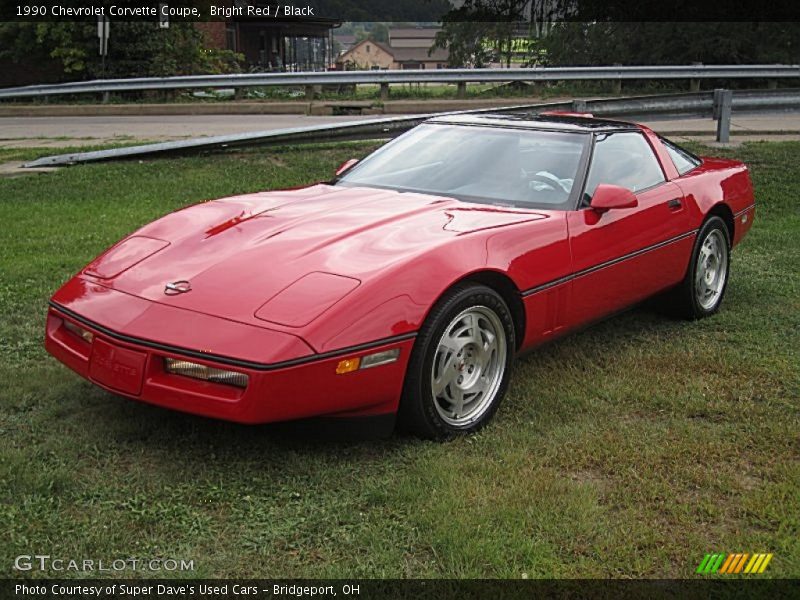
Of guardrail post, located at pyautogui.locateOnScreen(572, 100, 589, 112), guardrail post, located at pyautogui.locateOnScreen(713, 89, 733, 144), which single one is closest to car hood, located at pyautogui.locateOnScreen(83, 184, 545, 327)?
guardrail post, located at pyautogui.locateOnScreen(572, 100, 589, 112)

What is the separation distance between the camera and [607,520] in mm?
3227

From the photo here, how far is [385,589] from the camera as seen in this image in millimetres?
2816

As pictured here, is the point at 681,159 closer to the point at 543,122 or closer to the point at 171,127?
the point at 543,122

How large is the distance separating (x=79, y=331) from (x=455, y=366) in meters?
1.55

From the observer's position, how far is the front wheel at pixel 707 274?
18.2ft

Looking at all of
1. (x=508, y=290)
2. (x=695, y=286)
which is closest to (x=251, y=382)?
(x=508, y=290)

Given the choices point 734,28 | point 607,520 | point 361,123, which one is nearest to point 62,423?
point 607,520

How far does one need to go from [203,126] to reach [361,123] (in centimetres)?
528

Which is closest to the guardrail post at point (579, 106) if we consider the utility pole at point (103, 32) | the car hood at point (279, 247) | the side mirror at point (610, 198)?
the side mirror at point (610, 198)

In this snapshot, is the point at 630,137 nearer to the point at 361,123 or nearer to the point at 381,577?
the point at 381,577

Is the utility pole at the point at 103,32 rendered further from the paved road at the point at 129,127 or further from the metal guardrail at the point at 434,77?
the paved road at the point at 129,127

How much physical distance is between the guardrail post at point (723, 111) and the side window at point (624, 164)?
628 cm

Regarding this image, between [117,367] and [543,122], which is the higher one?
[543,122]

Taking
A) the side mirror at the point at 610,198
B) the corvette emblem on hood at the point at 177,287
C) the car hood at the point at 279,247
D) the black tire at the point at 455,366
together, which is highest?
the side mirror at the point at 610,198
